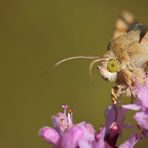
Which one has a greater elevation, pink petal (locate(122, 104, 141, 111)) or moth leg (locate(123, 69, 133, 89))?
moth leg (locate(123, 69, 133, 89))

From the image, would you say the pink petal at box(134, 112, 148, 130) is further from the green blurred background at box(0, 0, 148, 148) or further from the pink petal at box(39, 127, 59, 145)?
the green blurred background at box(0, 0, 148, 148)

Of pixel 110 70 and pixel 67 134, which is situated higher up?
pixel 110 70

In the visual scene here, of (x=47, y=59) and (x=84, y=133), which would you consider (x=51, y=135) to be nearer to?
(x=84, y=133)

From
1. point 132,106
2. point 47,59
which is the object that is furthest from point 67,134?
point 47,59

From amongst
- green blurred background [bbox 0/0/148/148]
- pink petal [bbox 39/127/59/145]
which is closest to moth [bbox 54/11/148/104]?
pink petal [bbox 39/127/59/145]

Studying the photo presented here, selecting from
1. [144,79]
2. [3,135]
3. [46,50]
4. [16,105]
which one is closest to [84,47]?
[46,50]

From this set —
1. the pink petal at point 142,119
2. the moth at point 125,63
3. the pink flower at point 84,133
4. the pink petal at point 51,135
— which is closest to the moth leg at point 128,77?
the moth at point 125,63
